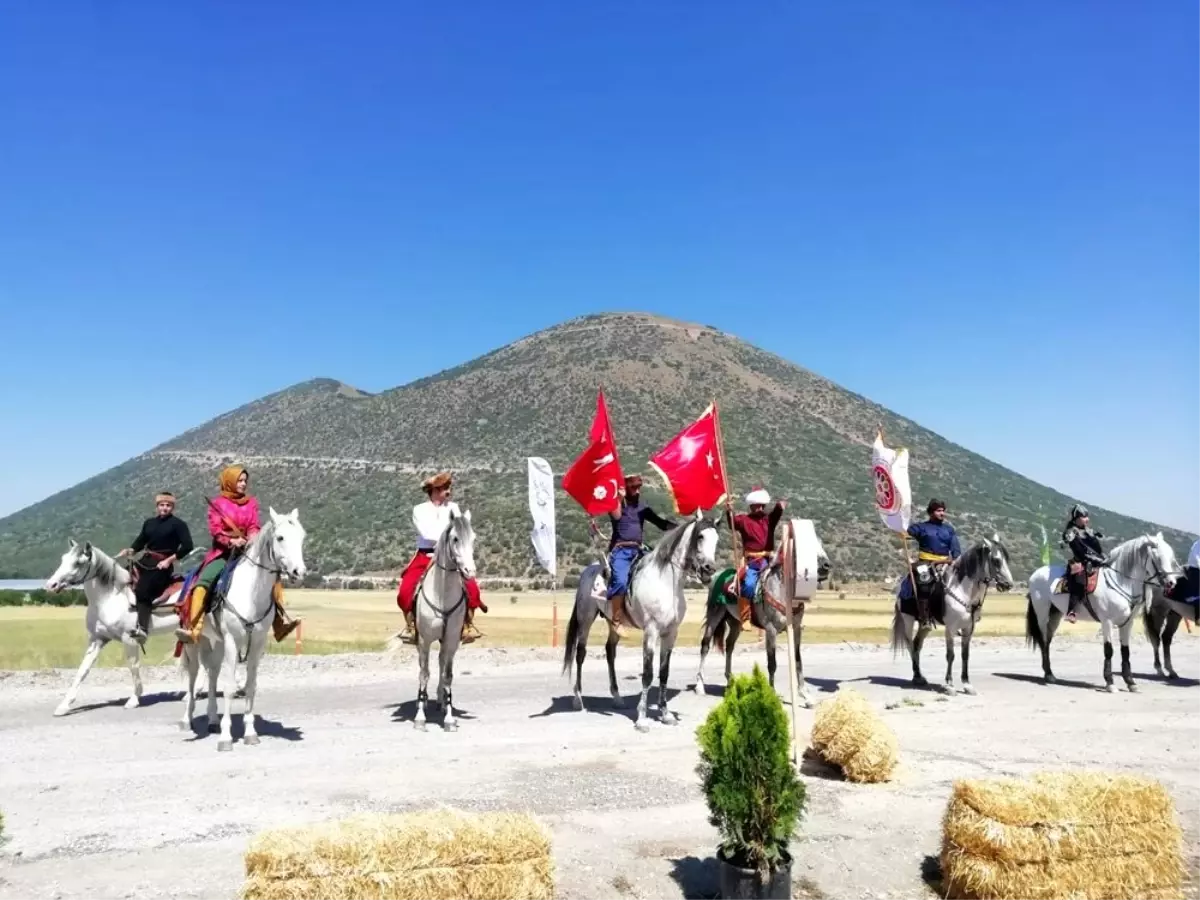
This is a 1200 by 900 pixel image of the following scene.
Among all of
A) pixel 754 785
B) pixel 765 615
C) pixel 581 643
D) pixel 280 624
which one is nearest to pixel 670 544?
pixel 765 615

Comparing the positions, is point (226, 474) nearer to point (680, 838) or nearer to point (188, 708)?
point (188, 708)

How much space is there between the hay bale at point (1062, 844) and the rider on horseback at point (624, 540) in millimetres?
6827

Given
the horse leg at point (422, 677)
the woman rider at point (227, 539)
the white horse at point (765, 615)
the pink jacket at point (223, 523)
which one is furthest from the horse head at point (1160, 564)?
the pink jacket at point (223, 523)

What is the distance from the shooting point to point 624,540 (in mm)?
12961

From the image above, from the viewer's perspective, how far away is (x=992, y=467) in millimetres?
98438

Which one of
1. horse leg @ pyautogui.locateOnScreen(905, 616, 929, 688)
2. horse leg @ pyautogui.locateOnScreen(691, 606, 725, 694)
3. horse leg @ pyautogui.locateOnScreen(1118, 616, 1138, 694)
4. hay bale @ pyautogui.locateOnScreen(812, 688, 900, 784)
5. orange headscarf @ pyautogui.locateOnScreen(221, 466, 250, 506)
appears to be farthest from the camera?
horse leg @ pyautogui.locateOnScreen(905, 616, 929, 688)

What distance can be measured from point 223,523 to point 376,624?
2244 centimetres

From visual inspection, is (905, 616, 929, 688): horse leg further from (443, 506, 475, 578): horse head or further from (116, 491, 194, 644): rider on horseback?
(116, 491, 194, 644): rider on horseback

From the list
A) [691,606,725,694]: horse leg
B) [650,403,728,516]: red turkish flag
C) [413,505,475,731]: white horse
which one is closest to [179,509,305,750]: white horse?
[413,505,475,731]: white horse

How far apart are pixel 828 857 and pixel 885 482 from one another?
736 cm

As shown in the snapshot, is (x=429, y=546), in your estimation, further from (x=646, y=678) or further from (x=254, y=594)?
(x=646, y=678)

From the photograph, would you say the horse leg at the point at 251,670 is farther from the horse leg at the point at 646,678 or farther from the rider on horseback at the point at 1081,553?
the rider on horseback at the point at 1081,553

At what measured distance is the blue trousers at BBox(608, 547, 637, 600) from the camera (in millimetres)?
12555

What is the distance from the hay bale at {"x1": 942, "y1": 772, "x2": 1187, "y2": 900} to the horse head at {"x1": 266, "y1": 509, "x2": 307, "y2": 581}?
766cm
